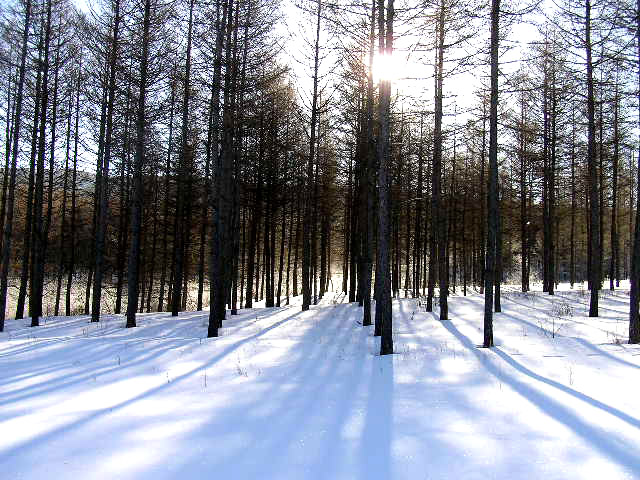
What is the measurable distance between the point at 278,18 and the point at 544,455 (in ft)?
45.0

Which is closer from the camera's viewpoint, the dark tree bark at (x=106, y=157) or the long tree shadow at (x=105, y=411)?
the long tree shadow at (x=105, y=411)

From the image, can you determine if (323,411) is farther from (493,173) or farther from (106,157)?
(106,157)

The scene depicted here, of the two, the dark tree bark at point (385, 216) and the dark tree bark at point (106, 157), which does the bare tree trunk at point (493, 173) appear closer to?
the dark tree bark at point (385, 216)

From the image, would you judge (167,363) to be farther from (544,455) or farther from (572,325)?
(572,325)

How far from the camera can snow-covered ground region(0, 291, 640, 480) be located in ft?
10.4

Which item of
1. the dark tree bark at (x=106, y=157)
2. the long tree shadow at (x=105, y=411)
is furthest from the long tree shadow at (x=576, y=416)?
the dark tree bark at (x=106, y=157)

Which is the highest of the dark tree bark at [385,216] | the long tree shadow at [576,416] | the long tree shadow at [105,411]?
the dark tree bark at [385,216]

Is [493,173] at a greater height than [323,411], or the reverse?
[493,173]

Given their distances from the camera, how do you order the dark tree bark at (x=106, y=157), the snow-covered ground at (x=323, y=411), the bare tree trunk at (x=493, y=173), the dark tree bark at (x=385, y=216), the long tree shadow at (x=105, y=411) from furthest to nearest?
1. the dark tree bark at (x=106, y=157)
2. the bare tree trunk at (x=493, y=173)
3. the dark tree bark at (x=385, y=216)
4. the long tree shadow at (x=105, y=411)
5. the snow-covered ground at (x=323, y=411)

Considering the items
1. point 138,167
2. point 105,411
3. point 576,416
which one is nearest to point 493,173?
point 576,416

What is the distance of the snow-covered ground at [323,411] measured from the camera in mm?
3166

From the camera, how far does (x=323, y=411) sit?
4395 millimetres

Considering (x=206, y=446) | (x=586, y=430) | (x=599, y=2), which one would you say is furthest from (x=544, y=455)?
(x=599, y=2)

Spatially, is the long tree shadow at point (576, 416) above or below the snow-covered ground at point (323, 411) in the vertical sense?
above
